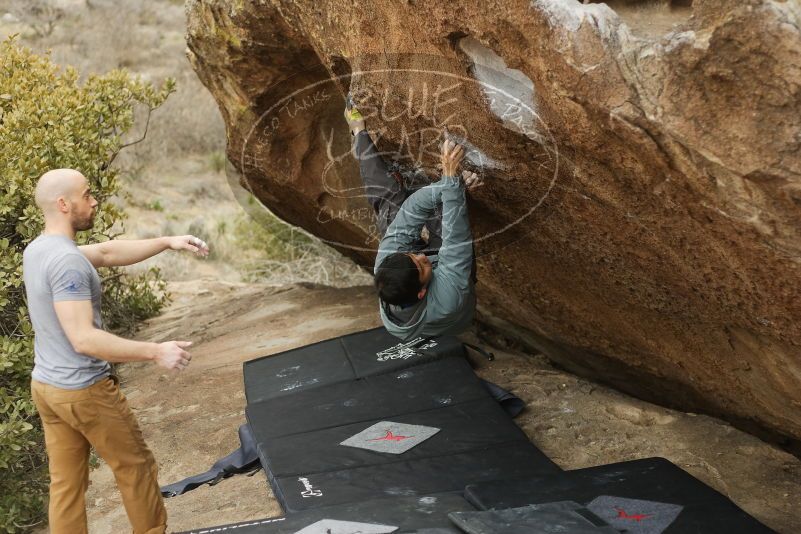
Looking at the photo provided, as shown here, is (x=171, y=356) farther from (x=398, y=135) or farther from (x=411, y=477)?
(x=398, y=135)

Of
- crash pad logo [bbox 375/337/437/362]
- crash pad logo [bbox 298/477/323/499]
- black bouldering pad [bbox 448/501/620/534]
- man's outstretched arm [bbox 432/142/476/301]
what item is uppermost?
man's outstretched arm [bbox 432/142/476/301]

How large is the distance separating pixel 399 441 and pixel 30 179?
2.69 metres

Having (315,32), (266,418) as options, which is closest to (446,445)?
(266,418)

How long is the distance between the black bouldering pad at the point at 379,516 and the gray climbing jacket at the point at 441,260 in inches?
31.2

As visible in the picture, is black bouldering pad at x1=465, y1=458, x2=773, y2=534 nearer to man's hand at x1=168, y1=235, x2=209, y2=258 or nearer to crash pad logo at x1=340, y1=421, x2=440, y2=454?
crash pad logo at x1=340, y1=421, x2=440, y2=454

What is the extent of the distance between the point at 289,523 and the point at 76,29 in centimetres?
1672

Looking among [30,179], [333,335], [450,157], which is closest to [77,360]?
[450,157]

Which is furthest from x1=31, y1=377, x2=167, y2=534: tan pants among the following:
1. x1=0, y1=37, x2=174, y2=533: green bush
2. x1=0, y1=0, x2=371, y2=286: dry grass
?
x1=0, y1=0, x2=371, y2=286: dry grass

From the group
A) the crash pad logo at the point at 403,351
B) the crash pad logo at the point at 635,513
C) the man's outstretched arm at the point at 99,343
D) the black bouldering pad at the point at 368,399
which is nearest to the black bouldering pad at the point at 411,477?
the crash pad logo at the point at 635,513

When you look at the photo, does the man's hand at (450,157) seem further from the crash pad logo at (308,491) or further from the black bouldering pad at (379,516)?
the crash pad logo at (308,491)

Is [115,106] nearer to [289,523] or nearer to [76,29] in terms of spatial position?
[289,523]

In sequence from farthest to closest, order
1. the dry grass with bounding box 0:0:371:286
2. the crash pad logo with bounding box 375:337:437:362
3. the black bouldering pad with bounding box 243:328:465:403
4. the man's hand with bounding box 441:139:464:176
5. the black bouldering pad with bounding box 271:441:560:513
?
the dry grass with bounding box 0:0:371:286 → the crash pad logo with bounding box 375:337:437:362 → the black bouldering pad with bounding box 243:328:465:403 → the black bouldering pad with bounding box 271:441:560:513 → the man's hand with bounding box 441:139:464:176

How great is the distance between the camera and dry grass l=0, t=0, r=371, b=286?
10.6 m

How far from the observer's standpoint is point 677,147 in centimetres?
273
